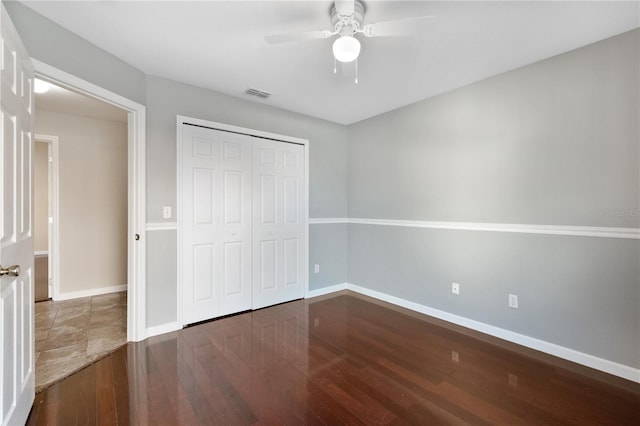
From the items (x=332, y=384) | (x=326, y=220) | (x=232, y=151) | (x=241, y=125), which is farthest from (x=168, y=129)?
(x=332, y=384)

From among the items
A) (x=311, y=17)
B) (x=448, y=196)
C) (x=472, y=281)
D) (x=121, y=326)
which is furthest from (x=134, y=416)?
(x=448, y=196)

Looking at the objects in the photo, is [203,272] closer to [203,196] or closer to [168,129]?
[203,196]

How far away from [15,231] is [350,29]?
224 centimetres

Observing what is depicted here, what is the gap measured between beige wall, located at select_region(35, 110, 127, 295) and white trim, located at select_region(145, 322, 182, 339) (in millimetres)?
1972

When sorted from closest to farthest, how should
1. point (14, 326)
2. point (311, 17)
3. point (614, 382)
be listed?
point (14, 326) < point (311, 17) < point (614, 382)

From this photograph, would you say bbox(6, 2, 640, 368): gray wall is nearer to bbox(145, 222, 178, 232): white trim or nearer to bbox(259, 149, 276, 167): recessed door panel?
bbox(145, 222, 178, 232): white trim

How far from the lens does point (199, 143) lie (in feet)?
9.82

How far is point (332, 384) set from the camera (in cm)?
200

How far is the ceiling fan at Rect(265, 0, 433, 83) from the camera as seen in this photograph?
1624 mm

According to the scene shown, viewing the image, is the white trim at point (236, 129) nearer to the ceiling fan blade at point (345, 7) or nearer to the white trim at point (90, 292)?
the ceiling fan blade at point (345, 7)

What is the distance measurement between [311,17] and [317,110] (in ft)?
5.93

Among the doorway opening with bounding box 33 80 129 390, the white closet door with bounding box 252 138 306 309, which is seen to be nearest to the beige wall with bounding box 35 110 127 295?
the doorway opening with bounding box 33 80 129 390

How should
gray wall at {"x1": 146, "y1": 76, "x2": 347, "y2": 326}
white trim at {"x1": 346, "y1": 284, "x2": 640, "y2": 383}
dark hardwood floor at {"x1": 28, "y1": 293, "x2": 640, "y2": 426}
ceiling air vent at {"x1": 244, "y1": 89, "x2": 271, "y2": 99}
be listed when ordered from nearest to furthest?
dark hardwood floor at {"x1": 28, "y1": 293, "x2": 640, "y2": 426}, white trim at {"x1": 346, "y1": 284, "x2": 640, "y2": 383}, gray wall at {"x1": 146, "y1": 76, "x2": 347, "y2": 326}, ceiling air vent at {"x1": 244, "y1": 89, "x2": 271, "y2": 99}

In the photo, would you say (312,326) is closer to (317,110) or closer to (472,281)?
(472,281)
